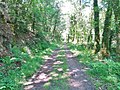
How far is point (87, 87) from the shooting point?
899 centimetres

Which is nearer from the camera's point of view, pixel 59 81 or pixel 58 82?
pixel 58 82

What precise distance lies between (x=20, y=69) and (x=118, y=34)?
1198cm

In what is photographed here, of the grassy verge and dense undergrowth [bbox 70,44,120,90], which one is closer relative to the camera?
the grassy verge

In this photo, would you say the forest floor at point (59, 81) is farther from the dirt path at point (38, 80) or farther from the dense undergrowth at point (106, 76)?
the dense undergrowth at point (106, 76)

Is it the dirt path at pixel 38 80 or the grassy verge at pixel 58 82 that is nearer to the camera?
the grassy verge at pixel 58 82

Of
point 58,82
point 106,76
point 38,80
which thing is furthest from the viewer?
point 106,76

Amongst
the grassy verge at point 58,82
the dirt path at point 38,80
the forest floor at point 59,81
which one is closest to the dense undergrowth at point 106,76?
the forest floor at point 59,81

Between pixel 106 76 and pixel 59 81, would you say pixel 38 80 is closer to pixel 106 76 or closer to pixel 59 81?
pixel 59 81

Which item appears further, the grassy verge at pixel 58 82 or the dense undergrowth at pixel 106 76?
the dense undergrowth at pixel 106 76

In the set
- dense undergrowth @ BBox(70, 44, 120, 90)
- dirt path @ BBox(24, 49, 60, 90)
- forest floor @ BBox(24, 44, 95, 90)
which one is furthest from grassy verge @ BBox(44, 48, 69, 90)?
dense undergrowth @ BBox(70, 44, 120, 90)

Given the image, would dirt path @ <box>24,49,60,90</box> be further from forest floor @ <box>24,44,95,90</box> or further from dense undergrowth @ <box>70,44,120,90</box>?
dense undergrowth @ <box>70,44,120,90</box>

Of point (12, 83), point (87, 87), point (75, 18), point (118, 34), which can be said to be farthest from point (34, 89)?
point (75, 18)

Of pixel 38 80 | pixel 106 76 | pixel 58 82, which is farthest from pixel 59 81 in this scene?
pixel 106 76

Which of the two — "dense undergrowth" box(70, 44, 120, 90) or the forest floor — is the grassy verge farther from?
"dense undergrowth" box(70, 44, 120, 90)
